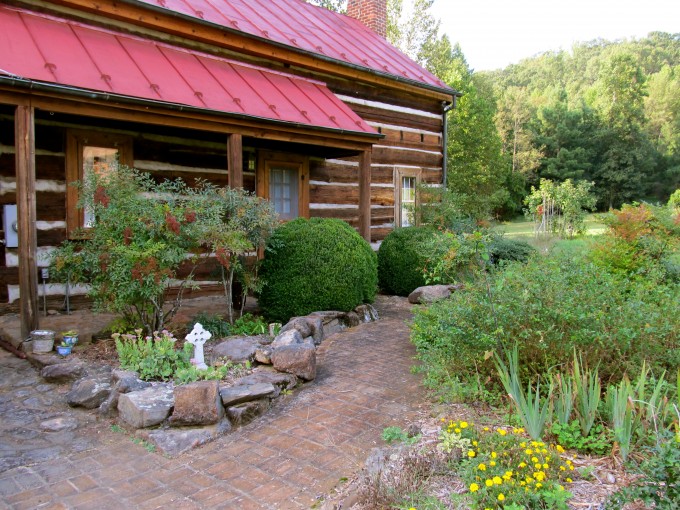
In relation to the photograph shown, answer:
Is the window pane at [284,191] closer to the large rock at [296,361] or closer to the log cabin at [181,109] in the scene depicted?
the log cabin at [181,109]

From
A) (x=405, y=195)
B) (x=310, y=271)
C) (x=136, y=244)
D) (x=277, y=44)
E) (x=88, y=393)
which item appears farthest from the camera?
(x=405, y=195)

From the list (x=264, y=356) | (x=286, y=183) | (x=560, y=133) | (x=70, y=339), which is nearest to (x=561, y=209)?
(x=286, y=183)

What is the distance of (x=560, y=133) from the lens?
143 ft

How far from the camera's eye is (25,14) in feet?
22.7

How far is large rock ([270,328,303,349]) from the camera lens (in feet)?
18.5

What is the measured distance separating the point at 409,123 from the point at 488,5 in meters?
28.2

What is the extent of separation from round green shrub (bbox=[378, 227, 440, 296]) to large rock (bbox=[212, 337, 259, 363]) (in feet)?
15.7

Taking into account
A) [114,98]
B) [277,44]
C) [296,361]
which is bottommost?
[296,361]

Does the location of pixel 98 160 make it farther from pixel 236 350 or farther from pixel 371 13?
pixel 371 13

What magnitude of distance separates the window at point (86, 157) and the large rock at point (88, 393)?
3.36 m

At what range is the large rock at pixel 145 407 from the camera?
13.8 feet

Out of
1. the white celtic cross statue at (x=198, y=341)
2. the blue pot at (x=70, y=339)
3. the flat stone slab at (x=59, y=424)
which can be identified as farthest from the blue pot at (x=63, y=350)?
the white celtic cross statue at (x=198, y=341)

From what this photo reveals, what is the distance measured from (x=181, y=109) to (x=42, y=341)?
3.37 metres

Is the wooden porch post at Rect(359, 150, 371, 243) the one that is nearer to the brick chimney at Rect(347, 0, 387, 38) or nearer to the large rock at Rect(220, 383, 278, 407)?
the large rock at Rect(220, 383, 278, 407)
